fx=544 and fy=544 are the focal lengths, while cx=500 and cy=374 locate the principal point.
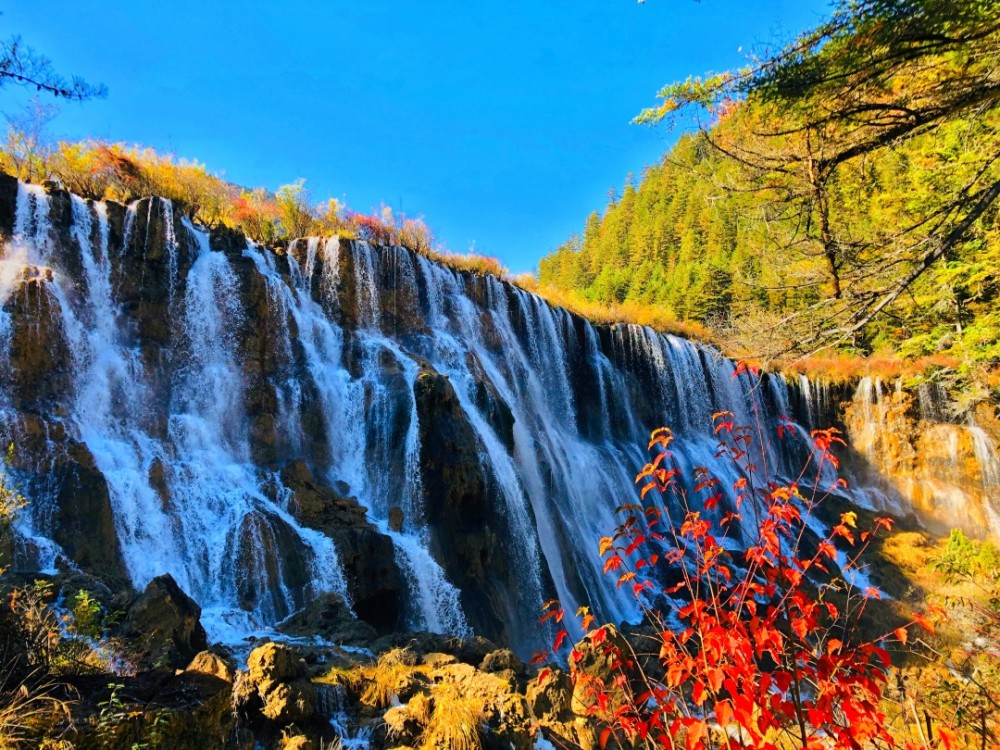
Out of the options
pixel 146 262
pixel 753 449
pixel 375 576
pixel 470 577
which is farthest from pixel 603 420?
pixel 146 262

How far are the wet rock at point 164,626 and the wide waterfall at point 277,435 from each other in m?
1.98

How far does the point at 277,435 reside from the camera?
12.9 m

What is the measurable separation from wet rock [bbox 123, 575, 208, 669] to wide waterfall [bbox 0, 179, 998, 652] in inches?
78.1

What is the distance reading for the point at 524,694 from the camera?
18.9ft

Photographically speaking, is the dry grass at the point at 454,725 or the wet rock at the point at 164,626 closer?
the dry grass at the point at 454,725

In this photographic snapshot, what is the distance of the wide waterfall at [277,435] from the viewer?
922 cm

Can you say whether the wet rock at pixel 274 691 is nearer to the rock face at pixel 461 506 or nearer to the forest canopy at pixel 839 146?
the forest canopy at pixel 839 146

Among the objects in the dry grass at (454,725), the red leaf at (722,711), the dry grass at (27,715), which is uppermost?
the dry grass at (27,715)

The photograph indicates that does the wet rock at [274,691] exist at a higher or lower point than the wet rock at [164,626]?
lower

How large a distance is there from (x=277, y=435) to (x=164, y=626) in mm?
7483

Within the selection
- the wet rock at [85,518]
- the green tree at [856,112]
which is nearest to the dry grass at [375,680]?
the wet rock at [85,518]

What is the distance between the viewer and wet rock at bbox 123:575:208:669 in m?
5.27

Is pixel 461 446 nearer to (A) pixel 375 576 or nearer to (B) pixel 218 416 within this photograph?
(A) pixel 375 576

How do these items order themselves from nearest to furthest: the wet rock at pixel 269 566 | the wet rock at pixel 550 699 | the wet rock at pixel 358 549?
the wet rock at pixel 550 699 → the wet rock at pixel 269 566 → the wet rock at pixel 358 549
